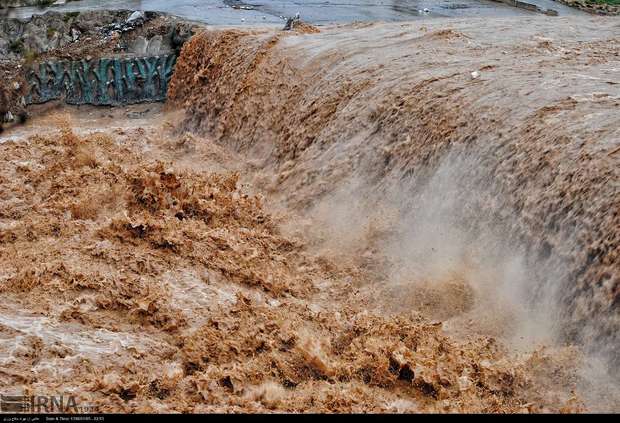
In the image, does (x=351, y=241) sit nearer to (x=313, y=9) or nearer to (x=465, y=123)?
(x=465, y=123)

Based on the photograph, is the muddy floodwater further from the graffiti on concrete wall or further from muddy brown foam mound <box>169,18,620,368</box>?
muddy brown foam mound <box>169,18,620,368</box>

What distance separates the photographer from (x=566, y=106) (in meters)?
5.93

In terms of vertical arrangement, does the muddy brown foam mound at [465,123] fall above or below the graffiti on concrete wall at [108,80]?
above

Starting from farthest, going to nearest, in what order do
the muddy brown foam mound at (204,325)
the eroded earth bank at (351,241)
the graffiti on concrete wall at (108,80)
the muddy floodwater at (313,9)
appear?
1. the muddy floodwater at (313,9)
2. the graffiti on concrete wall at (108,80)
3. the eroded earth bank at (351,241)
4. the muddy brown foam mound at (204,325)

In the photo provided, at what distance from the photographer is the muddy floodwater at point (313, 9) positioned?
44.0 ft

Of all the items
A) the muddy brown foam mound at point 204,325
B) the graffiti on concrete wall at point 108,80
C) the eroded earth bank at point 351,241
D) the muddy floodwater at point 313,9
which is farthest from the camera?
the muddy floodwater at point 313,9

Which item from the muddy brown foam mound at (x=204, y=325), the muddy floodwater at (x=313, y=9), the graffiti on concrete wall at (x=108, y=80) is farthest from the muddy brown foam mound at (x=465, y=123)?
the muddy floodwater at (x=313, y=9)

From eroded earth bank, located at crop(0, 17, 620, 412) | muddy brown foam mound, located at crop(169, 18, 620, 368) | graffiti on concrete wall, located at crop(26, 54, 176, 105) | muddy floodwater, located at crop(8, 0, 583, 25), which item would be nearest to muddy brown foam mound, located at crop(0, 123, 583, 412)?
eroded earth bank, located at crop(0, 17, 620, 412)

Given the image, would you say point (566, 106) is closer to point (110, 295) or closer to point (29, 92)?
point (110, 295)

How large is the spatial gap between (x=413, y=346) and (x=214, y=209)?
326 cm

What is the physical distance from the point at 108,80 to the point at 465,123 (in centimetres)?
838

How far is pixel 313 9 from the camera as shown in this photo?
47.5 feet

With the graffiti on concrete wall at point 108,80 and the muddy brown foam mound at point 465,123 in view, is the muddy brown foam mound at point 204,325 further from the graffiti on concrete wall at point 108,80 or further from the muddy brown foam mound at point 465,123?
the graffiti on concrete wall at point 108,80

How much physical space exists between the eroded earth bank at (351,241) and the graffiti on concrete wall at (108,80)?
2.88 meters
